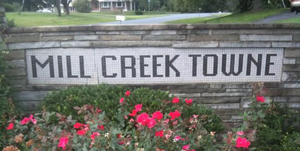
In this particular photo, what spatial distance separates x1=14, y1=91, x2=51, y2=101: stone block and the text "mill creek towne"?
0.50 feet

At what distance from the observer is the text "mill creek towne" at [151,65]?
11.9 ft

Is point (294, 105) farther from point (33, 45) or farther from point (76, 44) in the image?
point (33, 45)

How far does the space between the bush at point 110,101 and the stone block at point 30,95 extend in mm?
585

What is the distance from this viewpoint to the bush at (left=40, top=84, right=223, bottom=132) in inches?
110

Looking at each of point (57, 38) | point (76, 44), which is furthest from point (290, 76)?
point (57, 38)

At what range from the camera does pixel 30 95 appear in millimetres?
3711

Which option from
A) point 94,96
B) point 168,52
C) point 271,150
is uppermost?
point 168,52

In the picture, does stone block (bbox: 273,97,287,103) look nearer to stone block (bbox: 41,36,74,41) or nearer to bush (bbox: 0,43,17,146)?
stone block (bbox: 41,36,74,41)

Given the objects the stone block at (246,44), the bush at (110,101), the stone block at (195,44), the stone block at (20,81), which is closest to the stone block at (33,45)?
the stone block at (20,81)

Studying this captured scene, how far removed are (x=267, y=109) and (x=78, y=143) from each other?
7.85 feet

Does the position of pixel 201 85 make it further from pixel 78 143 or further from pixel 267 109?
pixel 78 143

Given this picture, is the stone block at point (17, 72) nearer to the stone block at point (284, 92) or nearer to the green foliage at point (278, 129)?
the green foliage at point (278, 129)

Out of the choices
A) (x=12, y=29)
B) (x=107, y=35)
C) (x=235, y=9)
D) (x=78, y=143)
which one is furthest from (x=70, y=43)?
(x=235, y=9)

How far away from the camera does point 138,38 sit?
11.8ft
